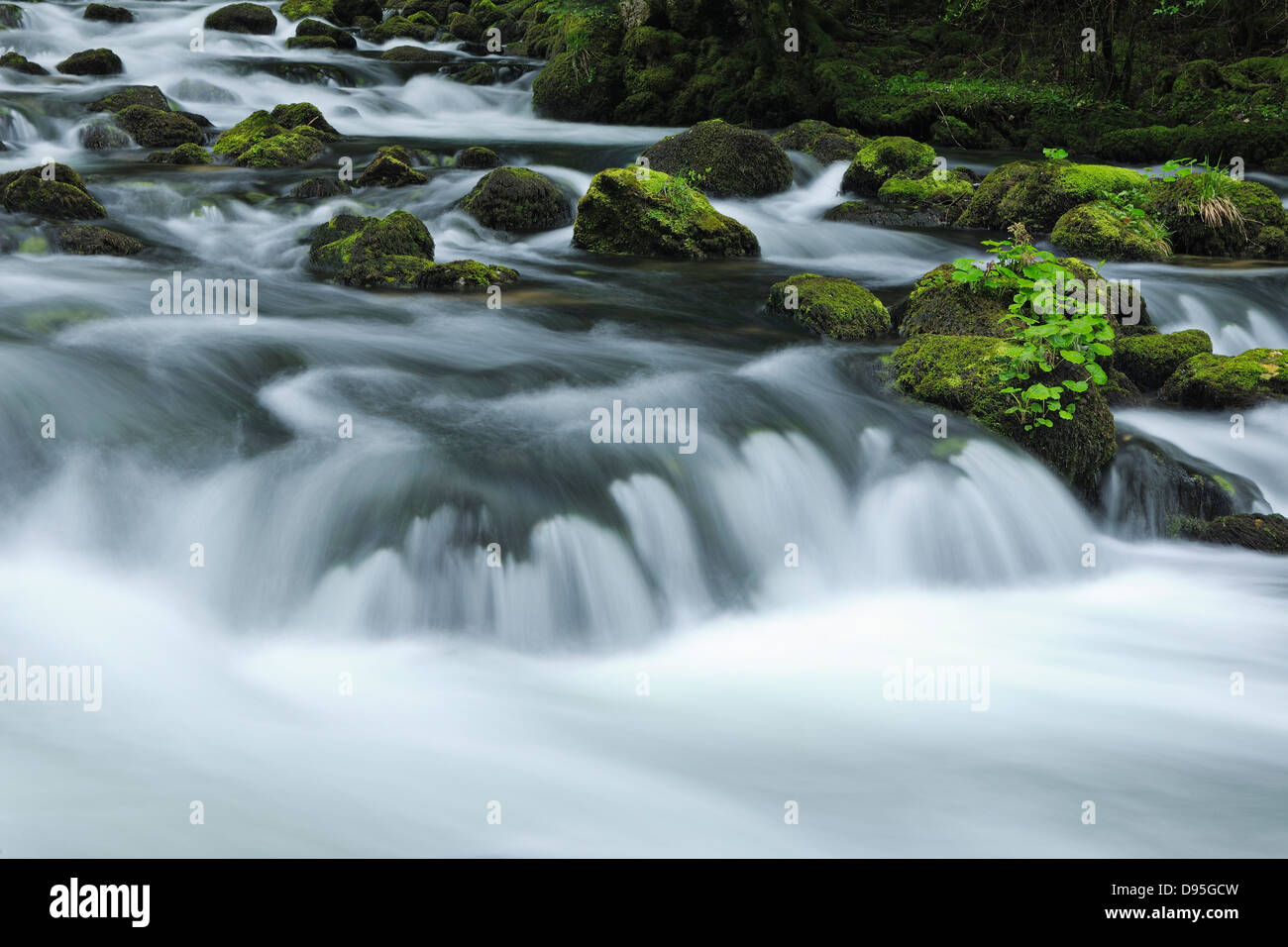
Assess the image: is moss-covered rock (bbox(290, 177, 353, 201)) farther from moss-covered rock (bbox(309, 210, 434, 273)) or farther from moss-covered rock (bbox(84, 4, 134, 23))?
moss-covered rock (bbox(84, 4, 134, 23))

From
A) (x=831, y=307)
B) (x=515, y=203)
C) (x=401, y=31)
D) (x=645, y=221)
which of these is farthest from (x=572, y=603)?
(x=401, y=31)

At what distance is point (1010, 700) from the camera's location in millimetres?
4953

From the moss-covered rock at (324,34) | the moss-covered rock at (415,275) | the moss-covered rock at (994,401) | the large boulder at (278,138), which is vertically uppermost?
the moss-covered rock at (324,34)

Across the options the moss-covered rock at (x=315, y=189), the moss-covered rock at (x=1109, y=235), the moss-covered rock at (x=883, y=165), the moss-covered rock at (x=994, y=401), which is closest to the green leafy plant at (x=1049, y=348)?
the moss-covered rock at (x=994, y=401)

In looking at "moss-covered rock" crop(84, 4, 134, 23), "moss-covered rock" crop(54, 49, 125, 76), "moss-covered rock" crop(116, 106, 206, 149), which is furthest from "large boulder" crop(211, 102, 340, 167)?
"moss-covered rock" crop(84, 4, 134, 23)

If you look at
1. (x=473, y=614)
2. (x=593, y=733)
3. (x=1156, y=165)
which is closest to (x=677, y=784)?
(x=593, y=733)

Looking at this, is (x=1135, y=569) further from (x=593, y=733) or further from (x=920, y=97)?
(x=920, y=97)

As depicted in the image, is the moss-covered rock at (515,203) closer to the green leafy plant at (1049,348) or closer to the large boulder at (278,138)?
the large boulder at (278,138)

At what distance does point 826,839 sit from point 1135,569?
3.15 metres

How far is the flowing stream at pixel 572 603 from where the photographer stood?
3.99 m

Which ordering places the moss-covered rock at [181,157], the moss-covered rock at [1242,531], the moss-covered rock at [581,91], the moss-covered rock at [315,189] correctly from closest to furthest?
the moss-covered rock at [1242,531] < the moss-covered rock at [315,189] < the moss-covered rock at [181,157] < the moss-covered rock at [581,91]

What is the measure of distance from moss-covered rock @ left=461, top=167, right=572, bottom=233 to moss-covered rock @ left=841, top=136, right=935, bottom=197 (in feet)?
11.1

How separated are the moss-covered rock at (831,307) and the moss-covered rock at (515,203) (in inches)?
128

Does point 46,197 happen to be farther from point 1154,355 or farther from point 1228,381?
point 1228,381
